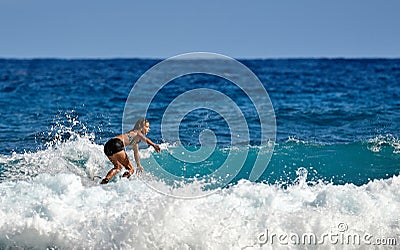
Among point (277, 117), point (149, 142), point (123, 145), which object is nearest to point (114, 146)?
point (123, 145)

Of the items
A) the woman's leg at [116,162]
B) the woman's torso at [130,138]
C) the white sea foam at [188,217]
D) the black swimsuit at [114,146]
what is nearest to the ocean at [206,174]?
the white sea foam at [188,217]

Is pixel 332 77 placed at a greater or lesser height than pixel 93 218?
greater

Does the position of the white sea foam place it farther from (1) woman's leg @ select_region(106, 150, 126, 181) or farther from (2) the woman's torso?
(2) the woman's torso

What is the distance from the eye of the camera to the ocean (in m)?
8.90

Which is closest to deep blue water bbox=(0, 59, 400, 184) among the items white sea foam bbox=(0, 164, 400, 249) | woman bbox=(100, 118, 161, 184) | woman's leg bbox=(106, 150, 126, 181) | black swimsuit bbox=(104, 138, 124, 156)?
white sea foam bbox=(0, 164, 400, 249)

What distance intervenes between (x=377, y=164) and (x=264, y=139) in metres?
3.29

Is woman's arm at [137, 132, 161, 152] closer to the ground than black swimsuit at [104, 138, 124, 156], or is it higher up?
higher up

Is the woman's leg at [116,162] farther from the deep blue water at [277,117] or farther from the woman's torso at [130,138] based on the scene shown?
the deep blue water at [277,117]

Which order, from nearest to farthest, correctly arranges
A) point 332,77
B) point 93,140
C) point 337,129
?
point 93,140
point 337,129
point 332,77

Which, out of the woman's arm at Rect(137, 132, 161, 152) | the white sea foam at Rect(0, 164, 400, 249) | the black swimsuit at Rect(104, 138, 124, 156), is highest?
the woman's arm at Rect(137, 132, 161, 152)

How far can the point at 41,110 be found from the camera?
67.7ft

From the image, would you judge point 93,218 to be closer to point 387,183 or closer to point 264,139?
point 387,183

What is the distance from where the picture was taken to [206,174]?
1277cm

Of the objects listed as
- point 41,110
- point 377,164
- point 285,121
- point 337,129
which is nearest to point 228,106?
point 285,121
